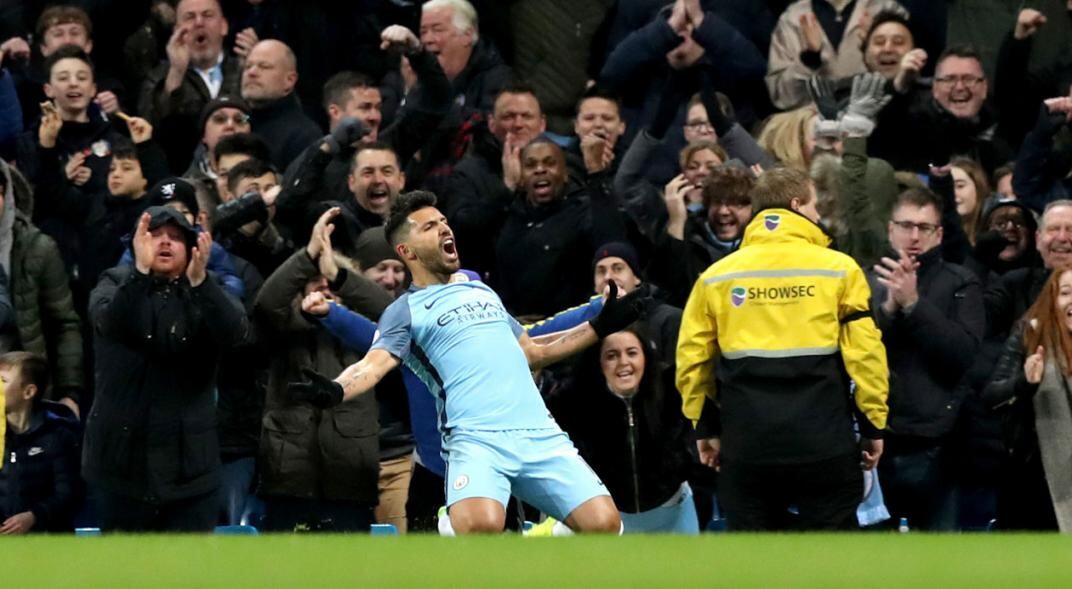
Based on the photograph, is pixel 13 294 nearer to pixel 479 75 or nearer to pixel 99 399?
pixel 99 399

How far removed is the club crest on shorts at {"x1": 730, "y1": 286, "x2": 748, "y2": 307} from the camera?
1049 centimetres

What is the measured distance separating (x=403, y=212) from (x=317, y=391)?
1.43 meters

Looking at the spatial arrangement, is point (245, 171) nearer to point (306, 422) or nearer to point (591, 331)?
point (306, 422)

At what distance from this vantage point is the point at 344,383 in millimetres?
10086

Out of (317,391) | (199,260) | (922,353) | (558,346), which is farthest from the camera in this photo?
(922,353)

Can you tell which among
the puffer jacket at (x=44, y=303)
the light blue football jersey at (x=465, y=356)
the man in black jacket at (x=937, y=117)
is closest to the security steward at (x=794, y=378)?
the light blue football jersey at (x=465, y=356)

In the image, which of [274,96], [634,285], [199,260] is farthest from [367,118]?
[199,260]

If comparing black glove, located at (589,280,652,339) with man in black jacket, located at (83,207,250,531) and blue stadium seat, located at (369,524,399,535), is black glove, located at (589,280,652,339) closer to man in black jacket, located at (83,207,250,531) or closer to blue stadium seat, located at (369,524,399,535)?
blue stadium seat, located at (369,524,399,535)

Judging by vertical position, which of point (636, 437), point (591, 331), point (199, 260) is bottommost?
point (636, 437)

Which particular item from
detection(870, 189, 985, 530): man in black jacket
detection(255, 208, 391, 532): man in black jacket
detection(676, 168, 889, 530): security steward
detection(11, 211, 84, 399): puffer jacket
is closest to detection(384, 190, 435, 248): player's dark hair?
detection(255, 208, 391, 532): man in black jacket
